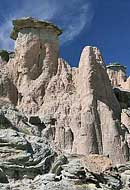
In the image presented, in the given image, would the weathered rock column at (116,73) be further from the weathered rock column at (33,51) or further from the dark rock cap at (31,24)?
the dark rock cap at (31,24)

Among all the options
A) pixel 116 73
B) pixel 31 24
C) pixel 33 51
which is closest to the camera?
pixel 31 24

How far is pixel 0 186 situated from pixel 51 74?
24.8 metres

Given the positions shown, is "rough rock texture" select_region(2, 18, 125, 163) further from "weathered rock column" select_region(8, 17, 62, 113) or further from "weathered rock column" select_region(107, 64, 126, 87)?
"weathered rock column" select_region(107, 64, 126, 87)

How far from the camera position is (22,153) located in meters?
25.8

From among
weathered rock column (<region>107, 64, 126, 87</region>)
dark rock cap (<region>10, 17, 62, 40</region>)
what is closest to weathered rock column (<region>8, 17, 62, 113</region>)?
dark rock cap (<region>10, 17, 62, 40</region>)

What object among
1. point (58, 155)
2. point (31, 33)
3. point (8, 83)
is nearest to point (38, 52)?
point (31, 33)

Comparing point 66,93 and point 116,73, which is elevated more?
point 116,73

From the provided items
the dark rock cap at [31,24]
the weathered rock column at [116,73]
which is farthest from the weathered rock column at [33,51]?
the weathered rock column at [116,73]

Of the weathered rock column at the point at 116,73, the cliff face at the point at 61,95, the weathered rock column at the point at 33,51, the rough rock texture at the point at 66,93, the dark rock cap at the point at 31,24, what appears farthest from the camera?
the weathered rock column at the point at 116,73

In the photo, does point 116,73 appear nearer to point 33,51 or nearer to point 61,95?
point 33,51

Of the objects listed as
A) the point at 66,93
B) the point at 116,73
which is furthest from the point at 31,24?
the point at 116,73

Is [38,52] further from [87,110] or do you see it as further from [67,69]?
[87,110]

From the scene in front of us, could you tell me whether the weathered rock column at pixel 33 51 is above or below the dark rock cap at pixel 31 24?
below

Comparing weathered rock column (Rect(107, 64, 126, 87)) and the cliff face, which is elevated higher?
weathered rock column (Rect(107, 64, 126, 87))
